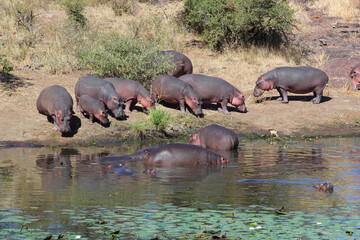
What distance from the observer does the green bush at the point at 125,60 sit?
1548 cm

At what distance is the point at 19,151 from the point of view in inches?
448

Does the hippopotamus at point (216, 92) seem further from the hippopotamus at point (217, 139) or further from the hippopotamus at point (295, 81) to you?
the hippopotamus at point (217, 139)

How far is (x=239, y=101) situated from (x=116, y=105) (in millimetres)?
3746

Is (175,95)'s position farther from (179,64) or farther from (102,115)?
(102,115)

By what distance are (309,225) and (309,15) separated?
71.9ft

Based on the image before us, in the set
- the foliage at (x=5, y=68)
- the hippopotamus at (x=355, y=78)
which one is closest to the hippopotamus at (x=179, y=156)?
the foliage at (x=5, y=68)

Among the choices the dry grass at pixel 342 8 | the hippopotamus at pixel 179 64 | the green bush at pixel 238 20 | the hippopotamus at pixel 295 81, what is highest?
the dry grass at pixel 342 8

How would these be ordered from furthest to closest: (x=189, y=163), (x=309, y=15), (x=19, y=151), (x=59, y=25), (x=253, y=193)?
(x=309, y=15)
(x=59, y=25)
(x=19, y=151)
(x=189, y=163)
(x=253, y=193)

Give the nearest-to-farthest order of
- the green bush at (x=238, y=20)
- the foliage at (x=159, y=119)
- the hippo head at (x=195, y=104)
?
the foliage at (x=159, y=119) < the hippo head at (x=195, y=104) < the green bush at (x=238, y=20)

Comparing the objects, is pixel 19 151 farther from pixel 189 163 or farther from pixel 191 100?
pixel 191 100

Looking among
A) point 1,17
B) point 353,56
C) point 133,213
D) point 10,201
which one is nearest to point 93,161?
point 10,201

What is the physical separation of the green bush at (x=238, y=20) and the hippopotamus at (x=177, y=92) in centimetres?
556

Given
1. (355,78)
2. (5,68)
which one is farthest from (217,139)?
(355,78)

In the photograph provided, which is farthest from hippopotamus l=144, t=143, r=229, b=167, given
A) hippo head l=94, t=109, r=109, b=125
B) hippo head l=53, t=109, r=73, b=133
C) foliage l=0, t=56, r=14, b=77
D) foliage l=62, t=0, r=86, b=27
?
foliage l=62, t=0, r=86, b=27
